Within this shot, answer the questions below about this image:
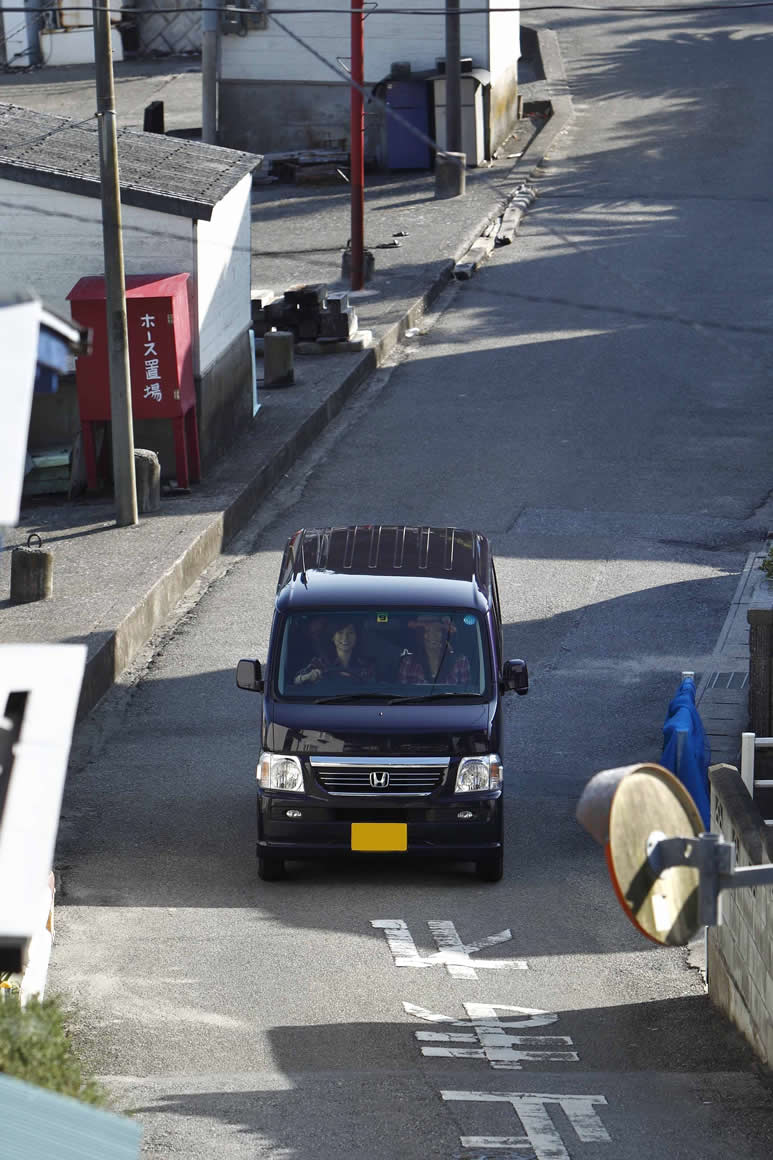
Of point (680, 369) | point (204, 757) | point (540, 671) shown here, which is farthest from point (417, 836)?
point (680, 369)

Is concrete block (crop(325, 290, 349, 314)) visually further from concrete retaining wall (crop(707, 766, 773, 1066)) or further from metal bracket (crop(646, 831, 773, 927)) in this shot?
metal bracket (crop(646, 831, 773, 927))

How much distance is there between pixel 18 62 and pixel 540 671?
35.2 metres

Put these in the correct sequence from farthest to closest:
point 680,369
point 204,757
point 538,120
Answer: point 538,120, point 680,369, point 204,757

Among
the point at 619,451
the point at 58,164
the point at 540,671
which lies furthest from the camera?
the point at 619,451

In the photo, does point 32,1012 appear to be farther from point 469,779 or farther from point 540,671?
point 540,671

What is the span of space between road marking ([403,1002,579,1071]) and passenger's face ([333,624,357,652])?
2.72 metres

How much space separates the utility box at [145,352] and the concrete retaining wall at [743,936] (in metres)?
9.87

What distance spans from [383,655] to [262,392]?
1298 cm

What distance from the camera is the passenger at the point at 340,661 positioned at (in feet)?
40.7

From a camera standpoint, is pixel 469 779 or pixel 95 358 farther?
pixel 95 358

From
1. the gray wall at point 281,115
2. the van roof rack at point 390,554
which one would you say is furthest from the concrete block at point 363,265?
the van roof rack at point 390,554

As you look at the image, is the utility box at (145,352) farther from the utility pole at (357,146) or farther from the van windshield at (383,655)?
the utility pole at (357,146)

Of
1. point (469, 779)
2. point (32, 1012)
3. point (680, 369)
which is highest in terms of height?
point (32, 1012)

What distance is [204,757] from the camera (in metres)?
14.7
